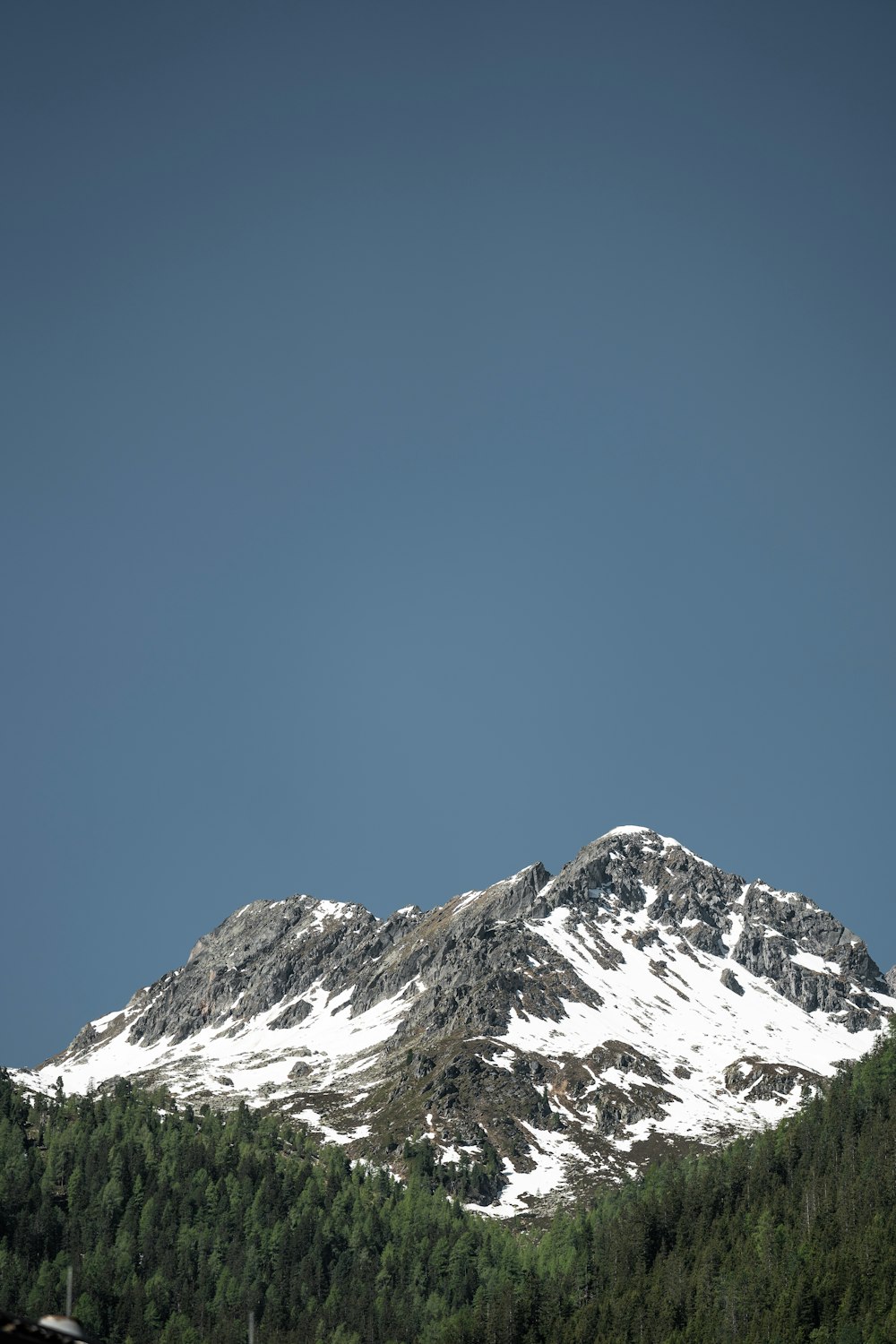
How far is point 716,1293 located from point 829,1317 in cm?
2137

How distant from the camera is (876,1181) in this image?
198250mm

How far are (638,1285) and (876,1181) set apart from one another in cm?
3919

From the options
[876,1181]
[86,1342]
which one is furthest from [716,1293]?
[86,1342]

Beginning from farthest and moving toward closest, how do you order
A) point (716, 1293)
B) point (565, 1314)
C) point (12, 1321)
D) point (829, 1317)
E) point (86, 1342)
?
point (565, 1314) < point (716, 1293) < point (829, 1317) < point (86, 1342) < point (12, 1321)

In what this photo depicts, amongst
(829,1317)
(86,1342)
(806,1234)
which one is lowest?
(86,1342)

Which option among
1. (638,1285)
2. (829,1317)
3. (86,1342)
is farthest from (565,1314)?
(86,1342)

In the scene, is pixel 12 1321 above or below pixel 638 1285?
below

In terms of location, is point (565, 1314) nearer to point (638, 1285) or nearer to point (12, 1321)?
point (638, 1285)

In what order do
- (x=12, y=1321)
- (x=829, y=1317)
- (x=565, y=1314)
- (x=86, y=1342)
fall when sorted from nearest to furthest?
(x=12, y=1321), (x=86, y=1342), (x=829, y=1317), (x=565, y=1314)

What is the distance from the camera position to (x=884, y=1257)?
17225cm

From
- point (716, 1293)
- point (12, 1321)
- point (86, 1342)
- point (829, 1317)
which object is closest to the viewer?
point (12, 1321)

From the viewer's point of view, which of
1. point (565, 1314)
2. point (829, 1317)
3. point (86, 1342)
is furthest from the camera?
point (565, 1314)

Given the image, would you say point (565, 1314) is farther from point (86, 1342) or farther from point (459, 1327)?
point (86, 1342)

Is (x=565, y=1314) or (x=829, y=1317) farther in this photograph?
(x=565, y=1314)
